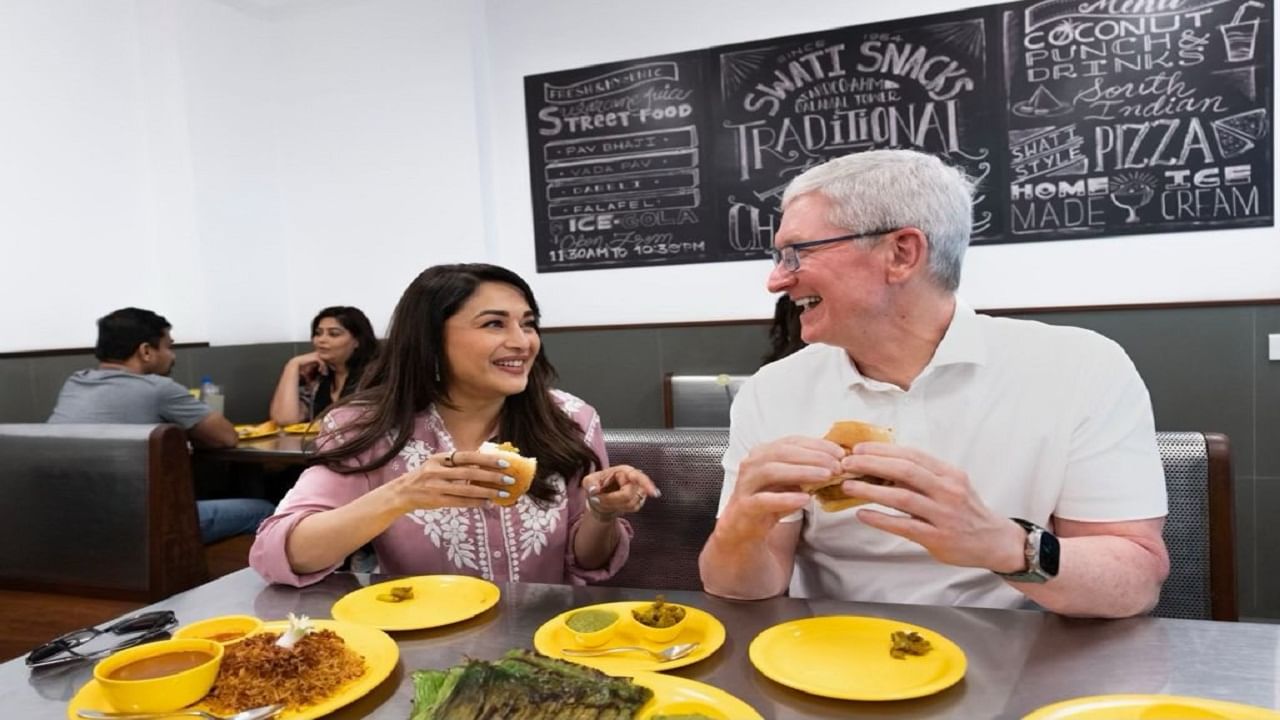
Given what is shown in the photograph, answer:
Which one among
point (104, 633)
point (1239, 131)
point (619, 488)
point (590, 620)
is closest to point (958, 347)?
point (619, 488)

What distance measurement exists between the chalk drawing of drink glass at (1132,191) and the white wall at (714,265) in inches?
5.7

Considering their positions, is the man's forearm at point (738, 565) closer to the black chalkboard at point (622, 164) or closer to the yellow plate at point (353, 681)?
the yellow plate at point (353, 681)

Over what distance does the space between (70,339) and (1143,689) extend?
15.7 feet

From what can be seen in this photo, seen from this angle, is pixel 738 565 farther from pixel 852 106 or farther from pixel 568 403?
pixel 852 106

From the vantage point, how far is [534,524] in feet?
6.13

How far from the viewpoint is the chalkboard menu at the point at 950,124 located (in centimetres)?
370

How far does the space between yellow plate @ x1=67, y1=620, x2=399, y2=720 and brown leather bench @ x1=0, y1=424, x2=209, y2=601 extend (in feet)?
5.65

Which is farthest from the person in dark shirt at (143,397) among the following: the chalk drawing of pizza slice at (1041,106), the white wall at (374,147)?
the chalk drawing of pizza slice at (1041,106)

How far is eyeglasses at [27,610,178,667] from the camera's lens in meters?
1.22

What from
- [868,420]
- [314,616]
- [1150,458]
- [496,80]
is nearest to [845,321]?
[868,420]

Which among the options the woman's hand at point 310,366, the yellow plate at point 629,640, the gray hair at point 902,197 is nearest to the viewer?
the yellow plate at point 629,640

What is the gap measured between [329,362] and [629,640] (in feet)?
13.4

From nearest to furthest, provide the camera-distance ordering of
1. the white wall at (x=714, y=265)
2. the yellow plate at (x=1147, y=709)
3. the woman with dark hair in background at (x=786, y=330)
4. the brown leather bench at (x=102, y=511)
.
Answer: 1. the yellow plate at (x=1147, y=709)
2. the brown leather bench at (x=102, y=511)
3. the woman with dark hair in background at (x=786, y=330)
4. the white wall at (x=714, y=265)

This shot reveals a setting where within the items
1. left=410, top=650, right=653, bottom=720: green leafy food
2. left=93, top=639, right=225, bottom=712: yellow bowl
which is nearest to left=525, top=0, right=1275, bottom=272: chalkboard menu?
left=410, top=650, right=653, bottom=720: green leafy food
